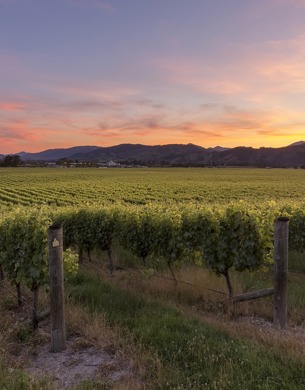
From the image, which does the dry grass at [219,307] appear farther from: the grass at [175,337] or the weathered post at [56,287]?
the weathered post at [56,287]

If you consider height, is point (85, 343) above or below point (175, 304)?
above

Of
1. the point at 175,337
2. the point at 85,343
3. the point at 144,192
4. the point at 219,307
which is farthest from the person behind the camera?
the point at 144,192

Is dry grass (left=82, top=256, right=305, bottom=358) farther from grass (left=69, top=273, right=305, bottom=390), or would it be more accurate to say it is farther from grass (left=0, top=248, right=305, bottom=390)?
grass (left=69, top=273, right=305, bottom=390)

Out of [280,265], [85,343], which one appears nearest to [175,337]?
[85,343]

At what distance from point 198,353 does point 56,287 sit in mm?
2206

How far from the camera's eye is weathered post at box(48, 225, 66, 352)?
18.2ft

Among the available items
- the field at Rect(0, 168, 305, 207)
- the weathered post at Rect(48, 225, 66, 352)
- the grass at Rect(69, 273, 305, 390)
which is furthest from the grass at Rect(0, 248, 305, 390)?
the field at Rect(0, 168, 305, 207)

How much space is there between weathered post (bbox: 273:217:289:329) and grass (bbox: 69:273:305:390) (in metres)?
1.24

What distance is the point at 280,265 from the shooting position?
6262 millimetres

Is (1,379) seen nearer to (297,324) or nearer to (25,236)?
(25,236)

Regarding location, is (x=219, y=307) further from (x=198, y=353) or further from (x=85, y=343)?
(x=85, y=343)

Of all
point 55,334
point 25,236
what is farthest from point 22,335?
point 25,236

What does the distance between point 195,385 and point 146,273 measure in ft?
15.1

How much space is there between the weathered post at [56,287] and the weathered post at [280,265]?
11.2 feet
